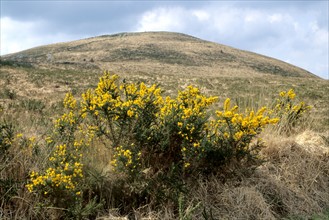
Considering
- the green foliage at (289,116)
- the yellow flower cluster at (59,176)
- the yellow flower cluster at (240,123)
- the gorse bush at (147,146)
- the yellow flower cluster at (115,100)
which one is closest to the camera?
the yellow flower cluster at (59,176)

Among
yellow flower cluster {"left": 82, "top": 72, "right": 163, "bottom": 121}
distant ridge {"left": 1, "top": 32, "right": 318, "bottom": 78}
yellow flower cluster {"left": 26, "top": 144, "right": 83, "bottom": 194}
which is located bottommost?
yellow flower cluster {"left": 26, "top": 144, "right": 83, "bottom": 194}

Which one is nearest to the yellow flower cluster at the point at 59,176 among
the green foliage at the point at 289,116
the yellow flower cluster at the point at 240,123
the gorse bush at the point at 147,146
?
the gorse bush at the point at 147,146

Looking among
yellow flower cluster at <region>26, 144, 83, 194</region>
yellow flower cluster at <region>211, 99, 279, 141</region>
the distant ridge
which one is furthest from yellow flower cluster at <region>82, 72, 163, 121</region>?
the distant ridge

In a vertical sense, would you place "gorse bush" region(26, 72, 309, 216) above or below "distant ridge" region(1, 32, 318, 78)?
below

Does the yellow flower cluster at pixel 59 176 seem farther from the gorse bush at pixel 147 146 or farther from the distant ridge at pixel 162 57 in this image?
the distant ridge at pixel 162 57

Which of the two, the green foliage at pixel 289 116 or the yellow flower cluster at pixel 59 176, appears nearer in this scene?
the yellow flower cluster at pixel 59 176

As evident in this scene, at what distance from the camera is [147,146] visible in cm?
354

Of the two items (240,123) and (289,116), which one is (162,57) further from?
(240,123)

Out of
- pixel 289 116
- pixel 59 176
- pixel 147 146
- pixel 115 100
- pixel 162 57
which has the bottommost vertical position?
pixel 59 176

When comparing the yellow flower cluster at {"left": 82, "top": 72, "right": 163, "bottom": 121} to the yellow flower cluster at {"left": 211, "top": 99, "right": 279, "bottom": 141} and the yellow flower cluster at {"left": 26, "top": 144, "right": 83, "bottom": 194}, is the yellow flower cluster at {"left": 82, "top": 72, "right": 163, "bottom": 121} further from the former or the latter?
the yellow flower cluster at {"left": 211, "top": 99, "right": 279, "bottom": 141}

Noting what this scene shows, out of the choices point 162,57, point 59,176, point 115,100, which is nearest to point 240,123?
point 115,100

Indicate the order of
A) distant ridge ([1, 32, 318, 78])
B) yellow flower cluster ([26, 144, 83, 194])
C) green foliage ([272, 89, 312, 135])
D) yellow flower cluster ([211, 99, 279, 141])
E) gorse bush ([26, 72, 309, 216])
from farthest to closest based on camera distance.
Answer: distant ridge ([1, 32, 318, 78]) < green foliage ([272, 89, 312, 135]) < yellow flower cluster ([211, 99, 279, 141]) < gorse bush ([26, 72, 309, 216]) < yellow flower cluster ([26, 144, 83, 194])

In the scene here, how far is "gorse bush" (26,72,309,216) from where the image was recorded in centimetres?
308

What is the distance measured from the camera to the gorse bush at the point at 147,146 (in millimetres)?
3080
